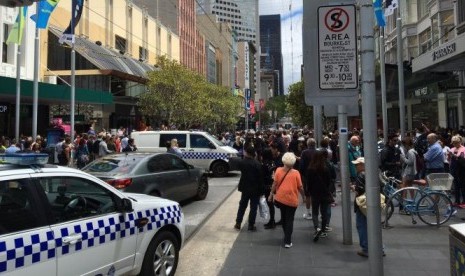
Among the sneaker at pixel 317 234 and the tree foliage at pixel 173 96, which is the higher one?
the tree foliage at pixel 173 96

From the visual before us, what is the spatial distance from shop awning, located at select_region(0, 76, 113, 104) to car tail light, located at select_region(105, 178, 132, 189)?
14.1 m

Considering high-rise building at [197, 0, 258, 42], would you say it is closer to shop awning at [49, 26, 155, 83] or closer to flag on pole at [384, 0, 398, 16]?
shop awning at [49, 26, 155, 83]

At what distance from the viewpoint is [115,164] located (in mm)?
10055

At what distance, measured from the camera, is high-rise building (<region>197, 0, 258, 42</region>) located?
127m

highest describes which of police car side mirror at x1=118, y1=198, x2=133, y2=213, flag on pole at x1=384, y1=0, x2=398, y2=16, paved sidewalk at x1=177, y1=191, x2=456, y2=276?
flag on pole at x1=384, y1=0, x2=398, y2=16

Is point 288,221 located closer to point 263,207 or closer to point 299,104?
point 263,207

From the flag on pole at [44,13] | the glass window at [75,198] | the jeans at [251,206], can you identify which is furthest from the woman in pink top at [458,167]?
the flag on pole at [44,13]

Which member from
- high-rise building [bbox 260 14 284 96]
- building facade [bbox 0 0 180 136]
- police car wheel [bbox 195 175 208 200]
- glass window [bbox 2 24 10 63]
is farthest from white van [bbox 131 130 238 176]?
high-rise building [bbox 260 14 284 96]

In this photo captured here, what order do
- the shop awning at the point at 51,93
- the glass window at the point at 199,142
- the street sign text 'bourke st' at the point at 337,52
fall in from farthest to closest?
1. the shop awning at the point at 51,93
2. the glass window at the point at 199,142
3. the street sign text 'bourke st' at the point at 337,52

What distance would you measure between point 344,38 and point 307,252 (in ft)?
11.8

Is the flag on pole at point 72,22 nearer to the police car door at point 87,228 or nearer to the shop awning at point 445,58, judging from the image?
the shop awning at point 445,58

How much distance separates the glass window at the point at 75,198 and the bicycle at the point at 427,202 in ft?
18.9

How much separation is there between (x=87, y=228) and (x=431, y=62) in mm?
15150

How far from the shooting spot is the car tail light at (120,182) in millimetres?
9320
